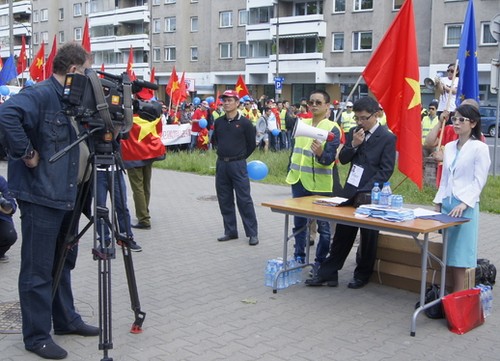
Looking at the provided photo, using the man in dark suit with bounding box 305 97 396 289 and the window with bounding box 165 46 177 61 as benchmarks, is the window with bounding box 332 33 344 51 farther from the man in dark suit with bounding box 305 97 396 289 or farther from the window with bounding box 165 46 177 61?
the man in dark suit with bounding box 305 97 396 289

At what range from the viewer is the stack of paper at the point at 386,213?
222 inches

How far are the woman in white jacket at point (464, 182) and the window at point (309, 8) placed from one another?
46912 millimetres

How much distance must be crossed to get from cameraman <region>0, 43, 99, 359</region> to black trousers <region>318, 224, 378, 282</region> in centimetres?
300

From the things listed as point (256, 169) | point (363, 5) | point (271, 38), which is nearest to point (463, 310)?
point (256, 169)

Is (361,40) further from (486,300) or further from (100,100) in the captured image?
(100,100)

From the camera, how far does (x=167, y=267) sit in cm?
750

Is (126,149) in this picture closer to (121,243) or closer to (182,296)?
(182,296)

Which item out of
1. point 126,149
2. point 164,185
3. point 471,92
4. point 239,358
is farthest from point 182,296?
point 164,185

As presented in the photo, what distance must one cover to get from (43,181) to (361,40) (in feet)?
149

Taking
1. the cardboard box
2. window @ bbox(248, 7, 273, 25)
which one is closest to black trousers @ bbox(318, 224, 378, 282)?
the cardboard box

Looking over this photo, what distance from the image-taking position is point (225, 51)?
5809 centimetres

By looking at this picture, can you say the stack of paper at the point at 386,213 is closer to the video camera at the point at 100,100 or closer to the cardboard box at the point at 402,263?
the cardboard box at the point at 402,263

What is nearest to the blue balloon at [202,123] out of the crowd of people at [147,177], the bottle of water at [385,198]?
the crowd of people at [147,177]

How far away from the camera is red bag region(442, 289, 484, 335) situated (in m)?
5.44
